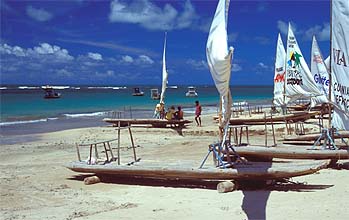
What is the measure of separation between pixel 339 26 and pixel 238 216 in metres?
5.77

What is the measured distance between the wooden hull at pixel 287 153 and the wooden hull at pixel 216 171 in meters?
1.32

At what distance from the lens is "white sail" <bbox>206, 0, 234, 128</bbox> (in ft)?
28.5

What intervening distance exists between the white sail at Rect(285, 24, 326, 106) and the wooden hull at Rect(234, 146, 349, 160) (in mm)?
10327

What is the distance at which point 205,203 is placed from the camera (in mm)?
9352

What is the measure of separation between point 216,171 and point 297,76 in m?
14.4

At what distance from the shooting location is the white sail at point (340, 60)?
1147 centimetres

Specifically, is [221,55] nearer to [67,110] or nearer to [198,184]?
[198,184]

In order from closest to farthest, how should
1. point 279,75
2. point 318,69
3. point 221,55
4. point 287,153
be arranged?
point 221,55, point 287,153, point 318,69, point 279,75

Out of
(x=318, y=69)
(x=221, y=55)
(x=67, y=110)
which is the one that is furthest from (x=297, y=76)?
(x=67, y=110)

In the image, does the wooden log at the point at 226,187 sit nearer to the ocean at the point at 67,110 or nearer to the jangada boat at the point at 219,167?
the jangada boat at the point at 219,167

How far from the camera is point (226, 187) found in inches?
395

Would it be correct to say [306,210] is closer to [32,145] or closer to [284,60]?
[32,145]

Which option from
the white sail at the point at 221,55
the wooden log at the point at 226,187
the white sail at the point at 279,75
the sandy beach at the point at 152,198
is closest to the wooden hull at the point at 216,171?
the wooden log at the point at 226,187

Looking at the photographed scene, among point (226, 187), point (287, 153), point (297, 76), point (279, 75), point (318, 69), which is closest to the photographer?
point (226, 187)
